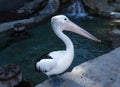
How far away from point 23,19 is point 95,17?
8.07 feet

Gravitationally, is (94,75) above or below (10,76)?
above

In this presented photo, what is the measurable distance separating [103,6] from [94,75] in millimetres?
5628

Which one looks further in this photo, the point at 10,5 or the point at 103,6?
the point at 10,5

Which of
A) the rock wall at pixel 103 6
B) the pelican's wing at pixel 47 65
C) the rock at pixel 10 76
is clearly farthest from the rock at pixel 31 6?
the pelican's wing at pixel 47 65

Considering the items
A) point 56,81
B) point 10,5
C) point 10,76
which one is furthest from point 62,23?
point 10,5

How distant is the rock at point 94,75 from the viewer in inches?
121

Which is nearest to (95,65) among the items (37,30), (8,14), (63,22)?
(63,22)

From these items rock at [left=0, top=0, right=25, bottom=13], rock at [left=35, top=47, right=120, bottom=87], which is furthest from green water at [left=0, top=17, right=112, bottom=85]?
rock at [left=35, top=47, right=120, bottom=87]

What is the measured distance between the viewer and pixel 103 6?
334 inches

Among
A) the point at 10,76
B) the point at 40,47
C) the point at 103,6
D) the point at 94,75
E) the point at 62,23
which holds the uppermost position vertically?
the point at 62,23

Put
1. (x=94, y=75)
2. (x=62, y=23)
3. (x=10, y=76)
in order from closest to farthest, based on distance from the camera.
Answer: (x=62, y=23) → (x=94, y=75) → (x=10, y=76)

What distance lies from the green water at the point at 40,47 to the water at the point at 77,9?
123cm

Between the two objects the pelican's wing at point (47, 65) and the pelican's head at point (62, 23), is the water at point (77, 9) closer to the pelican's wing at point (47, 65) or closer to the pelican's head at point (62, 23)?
the pelican's head at point (62, 23)

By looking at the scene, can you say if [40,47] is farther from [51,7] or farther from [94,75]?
[94,75]
